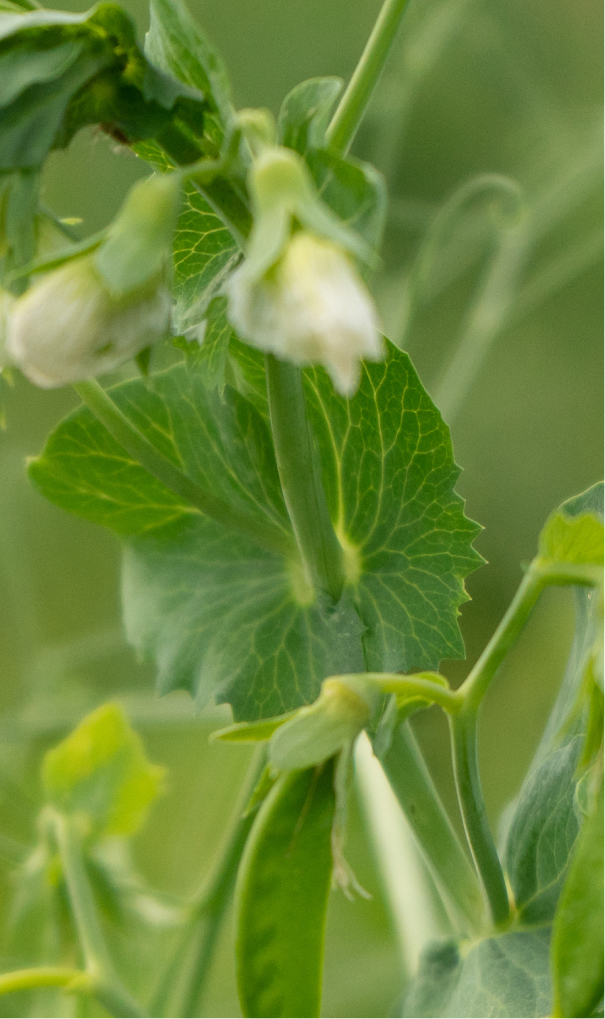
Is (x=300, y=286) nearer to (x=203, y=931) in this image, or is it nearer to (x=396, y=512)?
(x=396, y=512)

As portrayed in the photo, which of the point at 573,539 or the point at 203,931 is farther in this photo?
the point at 203,931

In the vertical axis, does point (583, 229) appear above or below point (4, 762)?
above

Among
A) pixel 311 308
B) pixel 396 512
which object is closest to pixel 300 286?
pixel 311 308

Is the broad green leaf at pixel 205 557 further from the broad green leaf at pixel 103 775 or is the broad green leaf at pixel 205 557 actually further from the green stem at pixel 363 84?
the broad green leaf at pixel 103 775

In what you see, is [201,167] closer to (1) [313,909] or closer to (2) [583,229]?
(1) [313,909]

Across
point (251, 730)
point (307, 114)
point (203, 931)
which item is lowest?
point (203, 931)

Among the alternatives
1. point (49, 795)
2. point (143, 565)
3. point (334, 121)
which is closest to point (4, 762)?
point (49, 795)

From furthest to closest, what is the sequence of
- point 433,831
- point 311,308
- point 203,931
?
point 203,931 < point 433,831 < point 311,308

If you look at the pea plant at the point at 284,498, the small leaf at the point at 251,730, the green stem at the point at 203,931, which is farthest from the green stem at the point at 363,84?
the green stem at the point at 203,931
